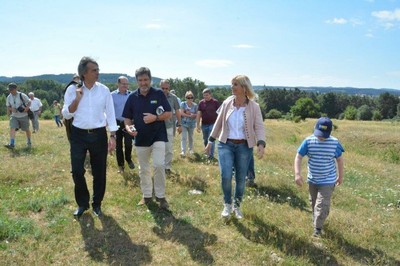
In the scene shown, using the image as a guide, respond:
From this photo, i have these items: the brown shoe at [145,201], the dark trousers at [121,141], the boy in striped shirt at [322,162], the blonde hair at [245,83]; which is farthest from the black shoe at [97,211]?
the boy in striped shirt at [322,162]

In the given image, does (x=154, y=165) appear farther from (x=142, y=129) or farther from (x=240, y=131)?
(x=240, y=131)

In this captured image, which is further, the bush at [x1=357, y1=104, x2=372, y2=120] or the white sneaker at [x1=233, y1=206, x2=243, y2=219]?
the bush at [x1=357, y1=104, x2=372, y2=120]

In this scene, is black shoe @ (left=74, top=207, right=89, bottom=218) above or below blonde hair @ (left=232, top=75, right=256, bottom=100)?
below

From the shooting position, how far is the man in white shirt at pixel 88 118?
18.3 feet

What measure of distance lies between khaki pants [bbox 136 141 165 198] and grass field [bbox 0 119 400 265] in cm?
40

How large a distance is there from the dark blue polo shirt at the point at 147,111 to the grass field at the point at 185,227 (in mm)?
1351

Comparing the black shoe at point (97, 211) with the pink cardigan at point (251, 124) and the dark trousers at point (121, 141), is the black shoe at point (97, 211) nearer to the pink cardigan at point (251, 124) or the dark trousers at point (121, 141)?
the pink cardigan at point (251, 124)

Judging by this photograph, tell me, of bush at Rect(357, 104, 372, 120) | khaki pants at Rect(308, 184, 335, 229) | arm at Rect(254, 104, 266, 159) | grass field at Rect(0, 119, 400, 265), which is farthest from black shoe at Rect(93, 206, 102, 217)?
bush at Rect(357, 104, 372, 120)

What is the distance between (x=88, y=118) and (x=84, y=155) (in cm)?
67

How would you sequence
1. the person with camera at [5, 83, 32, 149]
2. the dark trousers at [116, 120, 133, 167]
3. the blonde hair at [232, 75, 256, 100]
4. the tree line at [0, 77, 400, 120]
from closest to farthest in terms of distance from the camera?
the blonde hair at [232, 75, 256, 100] < the dark trousers at [116, 120, 133, 167] < the person with camera at [5, 83, 32, 149] < the tree line at [0, 77, 400, 120]

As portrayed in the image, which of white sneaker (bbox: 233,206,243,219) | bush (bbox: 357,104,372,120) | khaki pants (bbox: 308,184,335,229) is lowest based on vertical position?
bush (bbox: 357,104,372,120)

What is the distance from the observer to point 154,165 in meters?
6.43

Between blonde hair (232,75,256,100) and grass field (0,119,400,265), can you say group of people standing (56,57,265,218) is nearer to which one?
blonde hair (232,75,256,100)

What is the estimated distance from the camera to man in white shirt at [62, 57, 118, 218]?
5.57m
